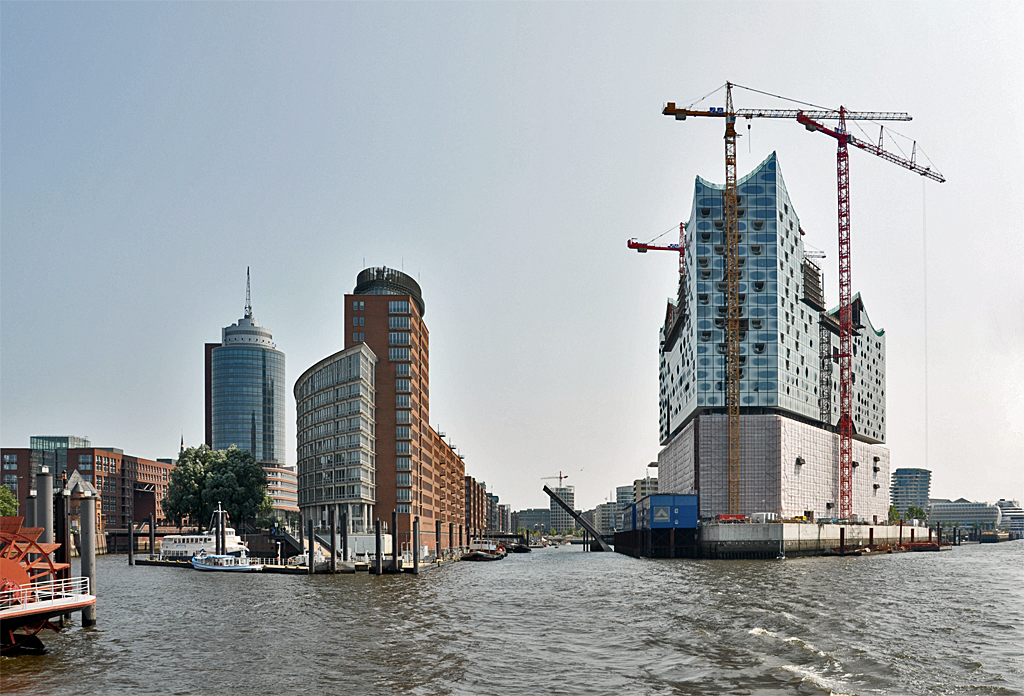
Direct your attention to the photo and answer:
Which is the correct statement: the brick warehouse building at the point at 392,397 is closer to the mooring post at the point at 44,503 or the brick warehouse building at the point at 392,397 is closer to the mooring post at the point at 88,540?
the mooring post at the point at 88,540

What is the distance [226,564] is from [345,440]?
4215 cm

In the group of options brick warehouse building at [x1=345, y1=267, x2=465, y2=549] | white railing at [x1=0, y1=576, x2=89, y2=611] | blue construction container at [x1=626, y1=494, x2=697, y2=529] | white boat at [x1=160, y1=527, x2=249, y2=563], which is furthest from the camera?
blue construction container at [x1=626, y1=494, x2=697, y2=529]

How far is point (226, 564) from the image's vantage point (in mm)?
131875

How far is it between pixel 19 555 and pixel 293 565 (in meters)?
78.4

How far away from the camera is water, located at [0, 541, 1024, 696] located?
41.8m

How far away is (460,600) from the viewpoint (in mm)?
82125

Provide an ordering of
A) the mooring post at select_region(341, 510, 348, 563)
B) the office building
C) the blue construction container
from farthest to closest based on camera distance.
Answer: the blue construction container → the office building → the mooring post at select_region(341, 510, 348, 563)

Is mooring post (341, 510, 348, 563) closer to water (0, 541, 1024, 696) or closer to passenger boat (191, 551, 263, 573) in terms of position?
passenger boat (191, 551, 263, 573)

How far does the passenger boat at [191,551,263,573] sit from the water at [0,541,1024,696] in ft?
110

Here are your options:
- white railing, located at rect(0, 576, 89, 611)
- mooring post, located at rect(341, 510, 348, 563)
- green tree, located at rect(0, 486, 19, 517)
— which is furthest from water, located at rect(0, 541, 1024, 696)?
green tree, located at rect(0, 486, 19, 517)

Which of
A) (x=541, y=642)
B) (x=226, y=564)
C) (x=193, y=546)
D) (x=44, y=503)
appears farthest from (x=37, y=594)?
(x=193, y=546)

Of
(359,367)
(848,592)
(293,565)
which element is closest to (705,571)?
(848,592)

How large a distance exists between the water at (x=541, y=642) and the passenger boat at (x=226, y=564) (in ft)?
110

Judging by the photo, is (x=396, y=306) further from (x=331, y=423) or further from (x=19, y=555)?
(x=19, y=555)
